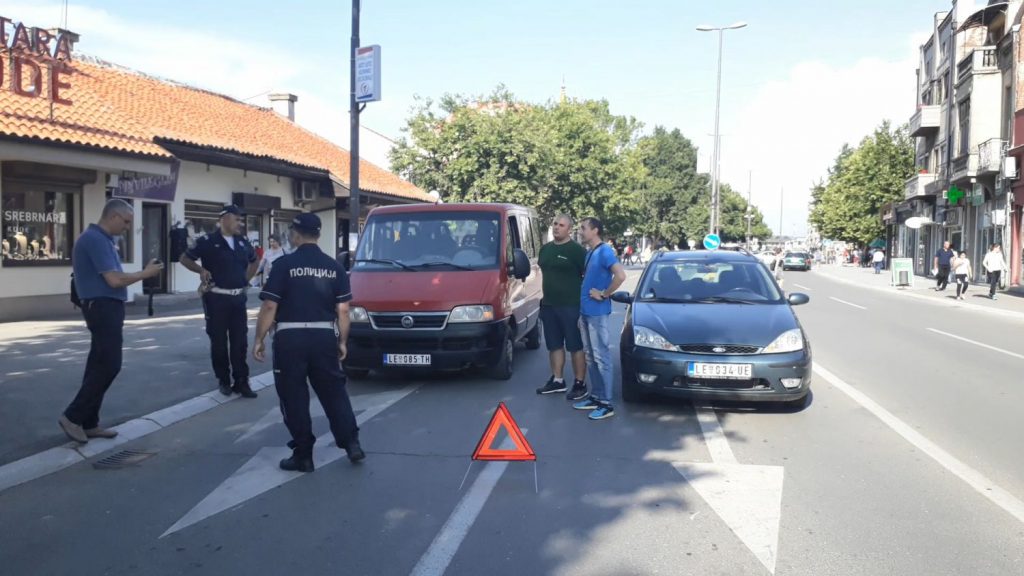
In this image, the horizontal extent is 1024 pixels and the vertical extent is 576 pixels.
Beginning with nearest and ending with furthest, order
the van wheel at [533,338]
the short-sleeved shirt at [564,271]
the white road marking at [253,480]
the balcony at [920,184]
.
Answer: the white road marking at [253,480] < the short-sleeved shirt at [564,271] < the van wheel at [533,338] < the balcony at [920,184]

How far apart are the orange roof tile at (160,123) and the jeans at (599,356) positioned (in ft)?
33.4

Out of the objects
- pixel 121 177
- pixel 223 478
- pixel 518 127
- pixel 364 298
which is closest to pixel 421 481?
pixel 223 478

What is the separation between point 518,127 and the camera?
32.6 metres

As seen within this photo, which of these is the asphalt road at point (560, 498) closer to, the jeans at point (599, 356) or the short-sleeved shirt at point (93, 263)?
the jeans at point (599, 356)

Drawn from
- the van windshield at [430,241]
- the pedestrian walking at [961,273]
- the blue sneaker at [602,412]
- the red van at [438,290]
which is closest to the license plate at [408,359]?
the red van at [438,290]

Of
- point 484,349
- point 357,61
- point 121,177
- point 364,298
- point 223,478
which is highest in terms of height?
point 357,61

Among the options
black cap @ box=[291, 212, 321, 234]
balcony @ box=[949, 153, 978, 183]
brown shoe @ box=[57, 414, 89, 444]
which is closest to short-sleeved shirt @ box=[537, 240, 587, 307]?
black cap @ box=[291, 212, 321, 234]

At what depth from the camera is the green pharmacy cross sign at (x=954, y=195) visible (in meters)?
36.4

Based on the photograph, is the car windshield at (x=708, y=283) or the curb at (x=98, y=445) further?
the car windshield at (x=708, y=283)

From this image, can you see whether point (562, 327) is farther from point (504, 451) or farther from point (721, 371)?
point (504, 451)

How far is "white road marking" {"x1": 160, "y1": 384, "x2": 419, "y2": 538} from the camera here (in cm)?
478

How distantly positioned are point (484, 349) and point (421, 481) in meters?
3.35

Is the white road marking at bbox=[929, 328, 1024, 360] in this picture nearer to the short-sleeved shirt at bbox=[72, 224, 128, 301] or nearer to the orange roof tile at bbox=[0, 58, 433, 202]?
the short-sleeved shirt at bbox=[72, 224, 128, 301]

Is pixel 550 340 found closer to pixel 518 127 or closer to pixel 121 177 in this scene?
pixel 121 177
